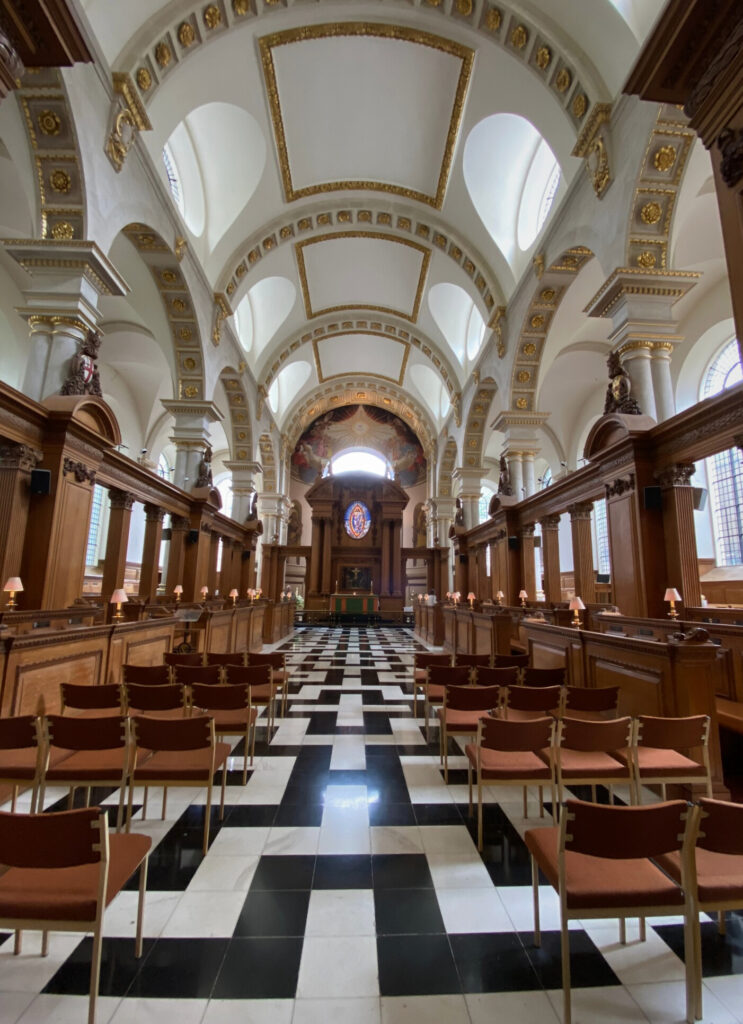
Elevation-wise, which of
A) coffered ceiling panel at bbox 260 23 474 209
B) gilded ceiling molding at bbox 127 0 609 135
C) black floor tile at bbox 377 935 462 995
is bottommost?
black floor tile at bbox 377 935 462 995

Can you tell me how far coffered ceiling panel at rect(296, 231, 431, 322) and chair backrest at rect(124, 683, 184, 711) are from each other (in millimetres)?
14524

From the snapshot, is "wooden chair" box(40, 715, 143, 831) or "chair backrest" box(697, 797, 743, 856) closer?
"chair backrest" box(697, 797, 743, 856)

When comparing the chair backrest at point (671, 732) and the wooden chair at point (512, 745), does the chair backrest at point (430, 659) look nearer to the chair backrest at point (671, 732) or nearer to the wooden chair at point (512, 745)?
the wooden chair at point (512, 745)

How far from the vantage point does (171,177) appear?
1078 cm

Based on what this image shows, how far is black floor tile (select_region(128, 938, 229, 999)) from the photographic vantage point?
Answer: 186cm

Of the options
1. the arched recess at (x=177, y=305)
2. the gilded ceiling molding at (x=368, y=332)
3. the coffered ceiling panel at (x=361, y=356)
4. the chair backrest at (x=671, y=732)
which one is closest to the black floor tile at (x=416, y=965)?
the chair backrest at (x=671, y=732)

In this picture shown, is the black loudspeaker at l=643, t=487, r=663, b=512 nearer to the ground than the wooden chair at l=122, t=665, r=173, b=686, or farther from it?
farther from it

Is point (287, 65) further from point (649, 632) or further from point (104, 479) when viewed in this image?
point (649, 632)

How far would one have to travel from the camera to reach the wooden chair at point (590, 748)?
9.11 ft

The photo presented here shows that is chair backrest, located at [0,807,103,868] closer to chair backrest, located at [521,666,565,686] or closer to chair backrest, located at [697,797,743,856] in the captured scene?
chair backrest, located at [697,797,743,856]

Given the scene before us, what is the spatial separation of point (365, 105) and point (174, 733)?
42.9ft

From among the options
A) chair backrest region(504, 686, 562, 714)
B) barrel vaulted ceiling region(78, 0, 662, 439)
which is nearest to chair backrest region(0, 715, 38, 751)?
chair backrest region(504, 686, 562, 714)

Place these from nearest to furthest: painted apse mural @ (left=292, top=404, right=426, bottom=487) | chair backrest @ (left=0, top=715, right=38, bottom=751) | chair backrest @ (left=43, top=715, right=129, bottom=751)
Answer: chair backrest @ (left=0, top=715, right=38, bottom=751), chair backrest @ (left=43, top=715, right=129, bottom=751), painted apse mural @ (left=292, top=404, right=426, bottom=487)

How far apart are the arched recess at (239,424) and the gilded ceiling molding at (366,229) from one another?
383 cm
